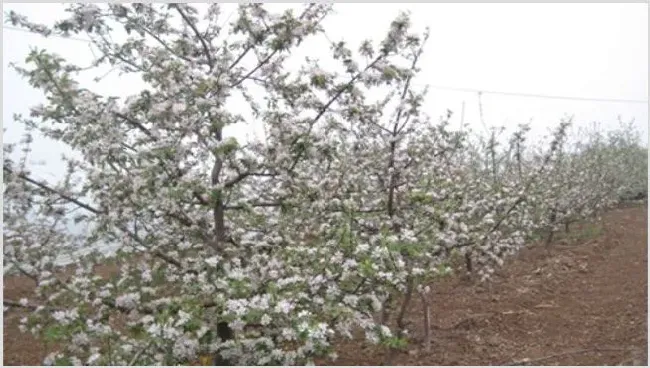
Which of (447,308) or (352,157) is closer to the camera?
(352,157)

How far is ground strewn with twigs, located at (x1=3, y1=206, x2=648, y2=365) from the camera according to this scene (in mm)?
5312

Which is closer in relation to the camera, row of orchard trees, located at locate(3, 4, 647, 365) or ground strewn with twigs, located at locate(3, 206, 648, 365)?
row of orchard trees, located at locate(3, 4, 647, 365)

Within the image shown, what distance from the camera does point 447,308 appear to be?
6922 millimetres

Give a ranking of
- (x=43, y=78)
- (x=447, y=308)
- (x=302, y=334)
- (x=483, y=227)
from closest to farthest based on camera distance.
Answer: (x=302, y=334), (x=43, y=78), (x=483, y=227), (x=447, y=308)

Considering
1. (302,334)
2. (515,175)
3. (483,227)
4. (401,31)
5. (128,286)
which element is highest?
(515,175)

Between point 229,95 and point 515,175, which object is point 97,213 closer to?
point 229,95

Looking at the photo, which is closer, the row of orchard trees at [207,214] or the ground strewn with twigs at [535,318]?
the row of orchard trees at [207,214]

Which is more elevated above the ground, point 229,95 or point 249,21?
point 249,21

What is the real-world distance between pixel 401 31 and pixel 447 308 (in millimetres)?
3877

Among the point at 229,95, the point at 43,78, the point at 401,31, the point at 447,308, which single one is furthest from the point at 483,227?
the point at 43,78

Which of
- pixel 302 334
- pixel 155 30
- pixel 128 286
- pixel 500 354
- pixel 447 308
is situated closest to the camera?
pixel 302 334

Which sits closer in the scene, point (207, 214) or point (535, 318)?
point (207, 214)

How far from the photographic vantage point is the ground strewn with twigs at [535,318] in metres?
5.31

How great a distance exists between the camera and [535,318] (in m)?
6.38
